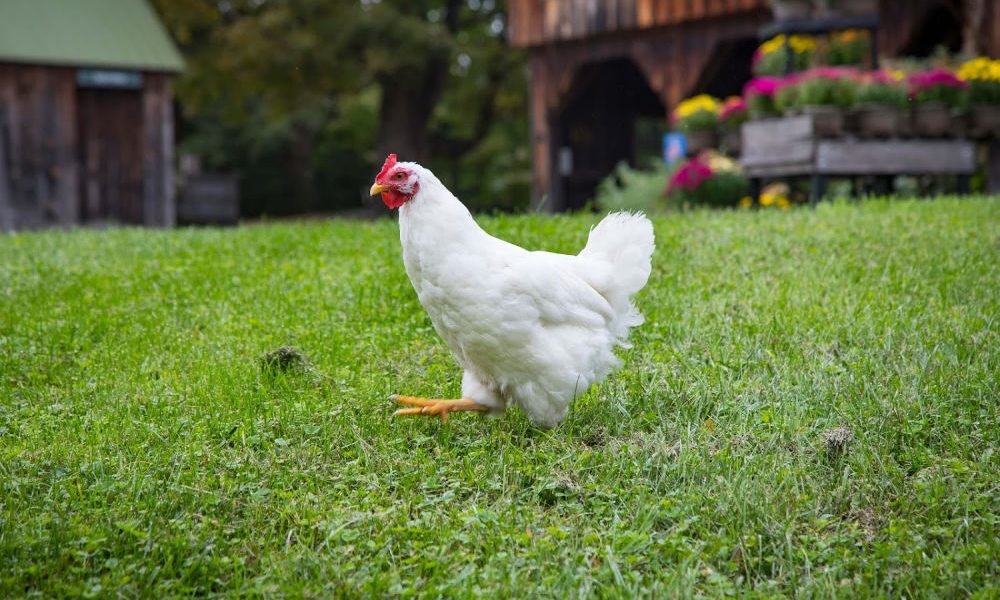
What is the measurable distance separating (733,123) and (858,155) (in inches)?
87.7

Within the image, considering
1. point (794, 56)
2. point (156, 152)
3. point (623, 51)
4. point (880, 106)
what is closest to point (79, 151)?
point (156, 152)

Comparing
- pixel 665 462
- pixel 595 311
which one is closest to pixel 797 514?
pixel 665 462

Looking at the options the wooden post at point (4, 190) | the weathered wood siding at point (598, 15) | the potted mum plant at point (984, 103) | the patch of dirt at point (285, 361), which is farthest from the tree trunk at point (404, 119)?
the patch of dirt at point (285, 361)

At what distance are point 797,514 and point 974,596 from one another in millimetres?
654

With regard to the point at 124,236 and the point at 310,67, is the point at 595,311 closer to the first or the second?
the point at 124,236

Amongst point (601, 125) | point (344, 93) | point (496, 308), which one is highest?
point (344, 93)

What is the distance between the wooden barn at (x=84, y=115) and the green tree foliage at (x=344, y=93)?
3.86m

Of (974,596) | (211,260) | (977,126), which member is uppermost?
(977,126)

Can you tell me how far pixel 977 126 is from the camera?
10484 mm

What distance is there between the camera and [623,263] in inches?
183

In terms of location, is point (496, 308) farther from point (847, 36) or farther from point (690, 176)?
point (847, 36)

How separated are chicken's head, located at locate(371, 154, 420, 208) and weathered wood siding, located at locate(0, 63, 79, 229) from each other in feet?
50.7

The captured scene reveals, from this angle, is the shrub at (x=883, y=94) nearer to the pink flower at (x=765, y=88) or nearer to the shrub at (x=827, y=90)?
the shrub at (x=827, y=90)

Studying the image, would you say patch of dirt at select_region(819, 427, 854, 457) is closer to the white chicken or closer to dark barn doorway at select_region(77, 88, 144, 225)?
the white chicken
